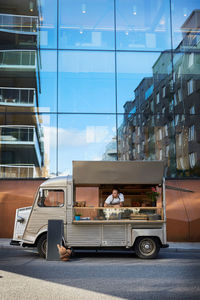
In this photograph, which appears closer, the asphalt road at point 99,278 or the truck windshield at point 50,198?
the asphalt road at point 99,278

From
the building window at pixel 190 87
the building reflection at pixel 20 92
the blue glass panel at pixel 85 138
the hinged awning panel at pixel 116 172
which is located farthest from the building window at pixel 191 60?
the hinged awning panel at pixel 116 172

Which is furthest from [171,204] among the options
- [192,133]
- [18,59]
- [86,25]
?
[18,59]

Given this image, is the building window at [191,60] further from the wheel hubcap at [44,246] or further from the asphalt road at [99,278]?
the wheel hubcap at [44,246]

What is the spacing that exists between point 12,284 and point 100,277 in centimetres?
195

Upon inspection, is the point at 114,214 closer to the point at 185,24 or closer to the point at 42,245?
the point at 42,245

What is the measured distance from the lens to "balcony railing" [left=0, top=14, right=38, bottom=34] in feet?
68.1

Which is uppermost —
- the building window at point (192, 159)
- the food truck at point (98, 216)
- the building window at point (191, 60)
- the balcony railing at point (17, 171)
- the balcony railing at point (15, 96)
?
the building window at point (191, 60)

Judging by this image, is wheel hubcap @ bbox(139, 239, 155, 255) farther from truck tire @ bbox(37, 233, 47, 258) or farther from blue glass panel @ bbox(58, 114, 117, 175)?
→ blue glass panel @ bbox(58, 114, 117, 175)

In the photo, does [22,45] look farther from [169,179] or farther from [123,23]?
[169,179]

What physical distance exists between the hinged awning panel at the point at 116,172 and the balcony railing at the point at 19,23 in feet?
37.5

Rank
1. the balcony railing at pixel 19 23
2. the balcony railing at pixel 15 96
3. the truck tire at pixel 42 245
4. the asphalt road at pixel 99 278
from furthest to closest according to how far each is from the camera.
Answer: the balcony railing at pixel 19 23 < the balcony railing at pixel 15 96 < the truck tire at pixel 42 245 < the asphalt road at pixel 99 278

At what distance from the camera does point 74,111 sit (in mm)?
20109

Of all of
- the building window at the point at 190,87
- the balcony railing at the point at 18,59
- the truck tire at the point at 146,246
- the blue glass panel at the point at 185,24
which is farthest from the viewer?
the blue glass panel at the point at 185,24

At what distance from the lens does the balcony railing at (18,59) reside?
66.8 ft
